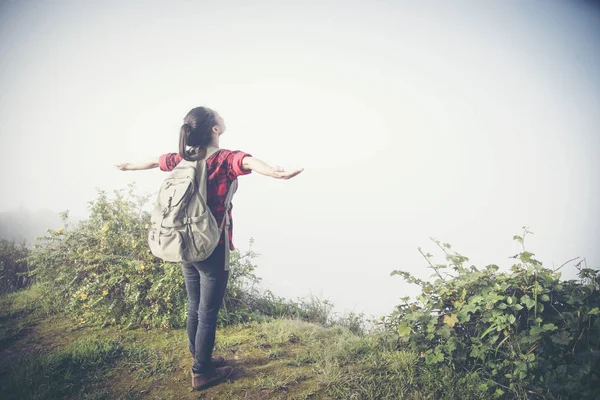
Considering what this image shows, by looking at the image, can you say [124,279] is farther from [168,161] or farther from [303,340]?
[303,340]

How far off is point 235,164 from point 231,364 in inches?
77.7

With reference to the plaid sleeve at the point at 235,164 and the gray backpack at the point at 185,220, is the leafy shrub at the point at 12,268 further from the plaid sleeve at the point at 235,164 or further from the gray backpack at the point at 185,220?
the plaid sleeve at the point at 235,164

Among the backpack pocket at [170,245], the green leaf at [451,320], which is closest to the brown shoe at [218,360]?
the backpack pocket at [170,245]

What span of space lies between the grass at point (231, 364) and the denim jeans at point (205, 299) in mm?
364

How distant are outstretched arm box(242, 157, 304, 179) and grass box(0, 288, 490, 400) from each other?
5.91ft

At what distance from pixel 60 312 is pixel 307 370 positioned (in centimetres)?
346

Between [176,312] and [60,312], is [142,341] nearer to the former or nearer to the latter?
[176,312]

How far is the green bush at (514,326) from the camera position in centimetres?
202

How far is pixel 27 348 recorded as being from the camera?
2.89 metres

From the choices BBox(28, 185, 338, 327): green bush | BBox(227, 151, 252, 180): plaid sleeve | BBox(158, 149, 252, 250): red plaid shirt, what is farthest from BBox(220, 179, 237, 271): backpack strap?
BBox(28, 185, 338, 327): green bush

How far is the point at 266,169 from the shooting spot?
1.90m

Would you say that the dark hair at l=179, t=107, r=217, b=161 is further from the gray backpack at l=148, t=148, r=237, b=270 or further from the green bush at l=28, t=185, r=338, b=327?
the green bush at l=28, t=185, r=338, b=327

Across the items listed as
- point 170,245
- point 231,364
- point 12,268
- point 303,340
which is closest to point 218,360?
point 231,364

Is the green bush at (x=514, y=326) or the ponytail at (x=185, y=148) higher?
the ponytail at (x=185, y=148)
